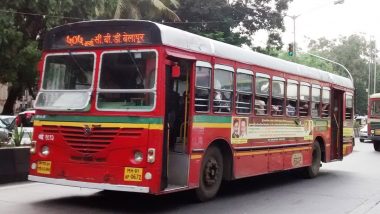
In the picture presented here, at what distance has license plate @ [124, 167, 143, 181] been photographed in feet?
25.9

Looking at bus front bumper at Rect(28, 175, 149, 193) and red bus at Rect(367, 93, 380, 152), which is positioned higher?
red bus at Rect(367, 93, 380, 152)

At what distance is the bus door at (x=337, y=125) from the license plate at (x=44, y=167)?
30.4 feet

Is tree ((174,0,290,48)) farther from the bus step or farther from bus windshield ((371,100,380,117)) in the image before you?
the bus step

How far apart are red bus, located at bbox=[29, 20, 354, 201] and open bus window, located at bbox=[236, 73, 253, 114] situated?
0.02 meters

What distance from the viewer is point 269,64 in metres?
11.5

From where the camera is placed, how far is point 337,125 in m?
15.7

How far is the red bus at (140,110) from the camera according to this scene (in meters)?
8.01

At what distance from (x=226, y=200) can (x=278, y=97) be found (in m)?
3.03

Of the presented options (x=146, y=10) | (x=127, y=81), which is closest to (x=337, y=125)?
(x=127, y=81)

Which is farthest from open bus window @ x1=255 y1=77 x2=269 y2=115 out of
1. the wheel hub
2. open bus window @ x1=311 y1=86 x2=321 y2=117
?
open bus window @ x1=311 y1=86 x2=321 y2=117

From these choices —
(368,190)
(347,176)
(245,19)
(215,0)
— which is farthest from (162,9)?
(368,190)

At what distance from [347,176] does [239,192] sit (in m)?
5.19

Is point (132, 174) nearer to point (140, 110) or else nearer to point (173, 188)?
point (173, 188)

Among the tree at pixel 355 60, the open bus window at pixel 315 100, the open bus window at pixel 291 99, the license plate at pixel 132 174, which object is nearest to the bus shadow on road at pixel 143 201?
the license plate at pixel 132 174
